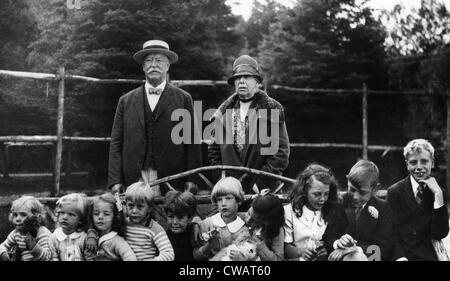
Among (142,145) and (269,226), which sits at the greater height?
(142,145)

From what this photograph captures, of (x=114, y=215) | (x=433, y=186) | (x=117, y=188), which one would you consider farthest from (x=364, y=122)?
(x=114, y=215)

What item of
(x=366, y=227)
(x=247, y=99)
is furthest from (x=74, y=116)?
(x=366, y=227)

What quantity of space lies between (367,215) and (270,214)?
369 mm

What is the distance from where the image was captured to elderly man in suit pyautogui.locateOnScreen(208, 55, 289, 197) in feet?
6.72

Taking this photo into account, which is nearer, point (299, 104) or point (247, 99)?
point (247, 99)

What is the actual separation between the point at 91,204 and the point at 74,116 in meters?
1.81

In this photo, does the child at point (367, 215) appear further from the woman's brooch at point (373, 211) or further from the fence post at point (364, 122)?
the fence post at point (364, 122)

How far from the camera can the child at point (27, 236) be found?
68.3 inches

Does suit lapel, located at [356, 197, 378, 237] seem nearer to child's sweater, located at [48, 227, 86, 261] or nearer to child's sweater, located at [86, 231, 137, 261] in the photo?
child's sweater, located at [86, 231, 137, 261]

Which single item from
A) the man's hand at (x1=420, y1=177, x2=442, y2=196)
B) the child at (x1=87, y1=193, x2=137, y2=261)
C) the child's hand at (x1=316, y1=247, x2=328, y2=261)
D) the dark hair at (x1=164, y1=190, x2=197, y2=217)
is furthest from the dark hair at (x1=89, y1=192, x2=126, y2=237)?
the man's hand at (x1=420, y1=177, x2=442, y2=196)

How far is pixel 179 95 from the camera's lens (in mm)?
2158

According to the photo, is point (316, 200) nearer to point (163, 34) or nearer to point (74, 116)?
point (163, 34)

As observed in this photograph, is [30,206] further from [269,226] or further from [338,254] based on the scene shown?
[338,254]

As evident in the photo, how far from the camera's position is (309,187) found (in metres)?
1.77
